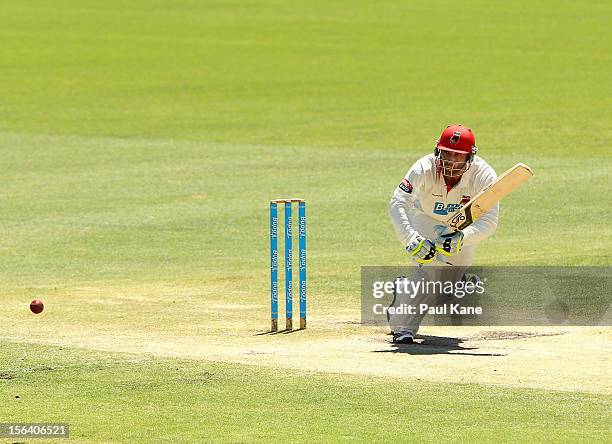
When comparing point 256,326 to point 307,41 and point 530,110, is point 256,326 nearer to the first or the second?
point 530,110

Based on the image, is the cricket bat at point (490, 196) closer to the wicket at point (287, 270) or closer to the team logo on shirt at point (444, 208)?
the team logo on shirt at point (444, 208)

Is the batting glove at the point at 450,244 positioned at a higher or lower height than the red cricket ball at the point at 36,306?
higher

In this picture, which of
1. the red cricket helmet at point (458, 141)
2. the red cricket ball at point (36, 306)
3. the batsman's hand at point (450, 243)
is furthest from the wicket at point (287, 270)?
the red cricket ball at point (36, 306)

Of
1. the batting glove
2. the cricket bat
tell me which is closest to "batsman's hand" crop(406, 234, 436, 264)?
the batting glove

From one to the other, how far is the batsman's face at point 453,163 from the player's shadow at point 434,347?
1359mm

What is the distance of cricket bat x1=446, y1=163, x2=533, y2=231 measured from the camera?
1074 cm

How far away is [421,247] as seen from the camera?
35.5 ft

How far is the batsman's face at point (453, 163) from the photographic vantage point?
35.8ft

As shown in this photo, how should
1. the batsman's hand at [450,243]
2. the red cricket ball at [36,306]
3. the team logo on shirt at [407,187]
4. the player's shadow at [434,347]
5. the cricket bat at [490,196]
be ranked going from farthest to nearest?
the red cricket ball at [36,306] → the team logo on shirt at [407,187] → the batsman's hand at [450,243] → the cricket bat at [490,196] → the player's shadow at [434,347]

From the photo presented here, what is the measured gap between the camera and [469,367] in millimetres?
9875

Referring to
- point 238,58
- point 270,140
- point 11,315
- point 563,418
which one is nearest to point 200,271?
point 11,315

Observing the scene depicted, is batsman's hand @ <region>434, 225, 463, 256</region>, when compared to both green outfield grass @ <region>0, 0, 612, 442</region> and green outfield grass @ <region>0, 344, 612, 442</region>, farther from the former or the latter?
green outfield grass @ <region>0, 344, 612, 442</region>

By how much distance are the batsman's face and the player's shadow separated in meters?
1.36

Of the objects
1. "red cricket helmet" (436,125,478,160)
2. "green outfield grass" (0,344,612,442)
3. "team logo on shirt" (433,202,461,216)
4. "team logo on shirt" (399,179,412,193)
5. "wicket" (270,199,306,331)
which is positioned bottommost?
"green outfield grass" (0,344,612,442)
